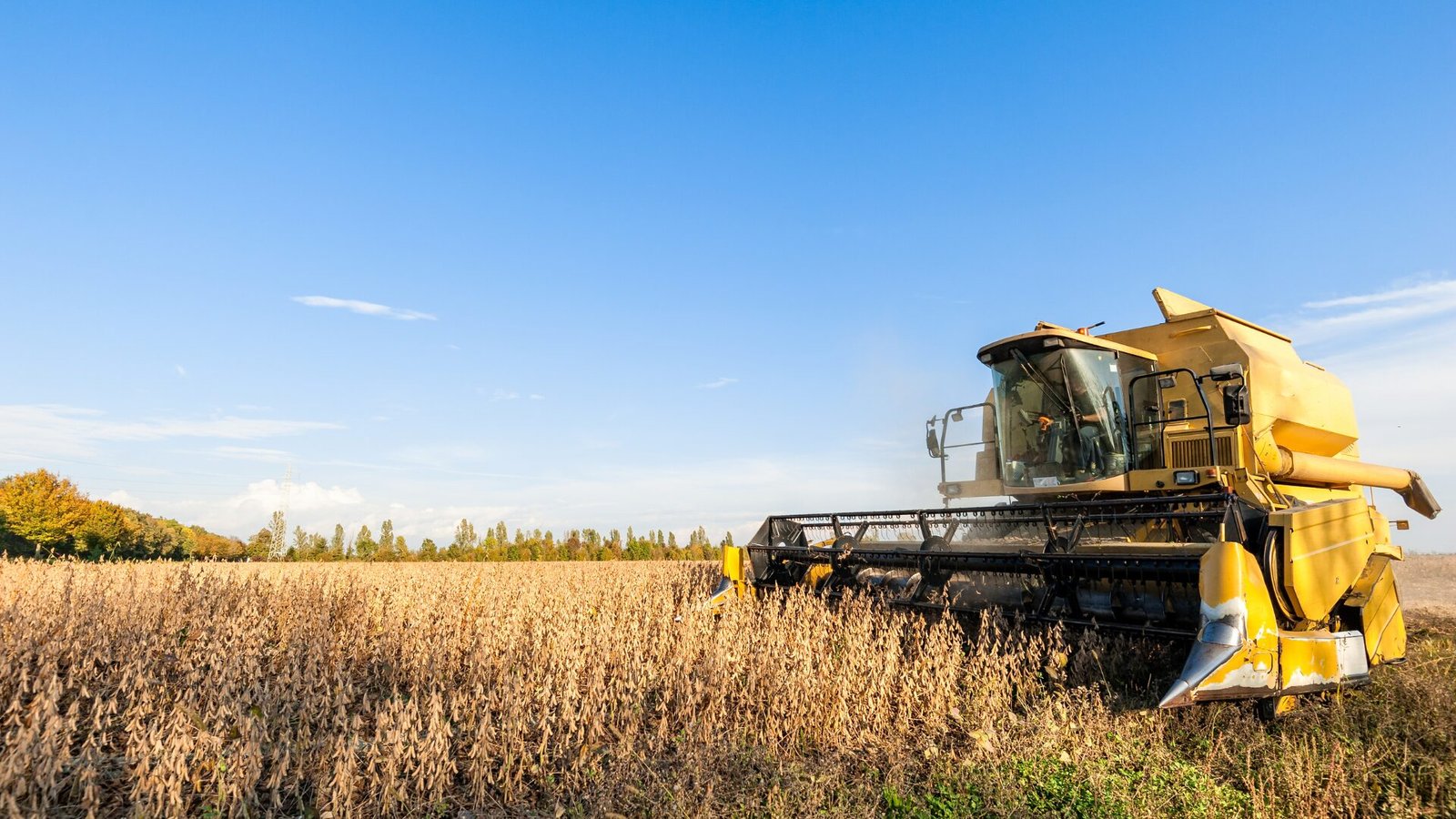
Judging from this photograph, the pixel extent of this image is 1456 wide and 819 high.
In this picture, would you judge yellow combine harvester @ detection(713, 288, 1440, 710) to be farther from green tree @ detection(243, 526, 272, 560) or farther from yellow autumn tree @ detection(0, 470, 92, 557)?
yellow autumn tree @ detection(0, 470, 92, 557)

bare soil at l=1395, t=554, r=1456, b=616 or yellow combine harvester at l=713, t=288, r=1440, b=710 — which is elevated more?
yellow combine harvester at l=713, t=288, r=1440, b=710

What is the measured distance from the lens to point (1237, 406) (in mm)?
6199

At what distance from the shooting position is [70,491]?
36.2 m

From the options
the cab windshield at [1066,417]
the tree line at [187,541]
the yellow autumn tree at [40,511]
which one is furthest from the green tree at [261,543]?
the cab windshield at [1066,417]

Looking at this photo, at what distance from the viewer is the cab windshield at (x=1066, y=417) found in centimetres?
743

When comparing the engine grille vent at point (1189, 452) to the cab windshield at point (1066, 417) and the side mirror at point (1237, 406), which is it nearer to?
the cab windshield at point (1066, 417)

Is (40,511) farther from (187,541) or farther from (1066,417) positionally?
(1066,417)

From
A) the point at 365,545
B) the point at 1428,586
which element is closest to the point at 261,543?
the point at 365,545

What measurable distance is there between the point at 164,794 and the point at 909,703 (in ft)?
12.3

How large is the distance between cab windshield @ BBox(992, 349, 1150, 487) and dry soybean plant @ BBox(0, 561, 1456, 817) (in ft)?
7.16

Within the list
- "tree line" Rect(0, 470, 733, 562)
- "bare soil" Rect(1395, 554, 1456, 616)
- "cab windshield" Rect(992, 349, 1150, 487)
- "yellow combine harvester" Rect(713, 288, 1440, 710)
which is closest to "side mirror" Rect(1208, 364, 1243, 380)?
"yellow combine harvester" Rect(713, 288, 1440, 710)

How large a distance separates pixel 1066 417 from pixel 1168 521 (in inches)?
84.7

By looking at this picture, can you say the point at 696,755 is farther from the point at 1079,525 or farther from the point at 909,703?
the point at 1079,525

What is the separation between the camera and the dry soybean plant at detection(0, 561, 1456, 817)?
3248mm
